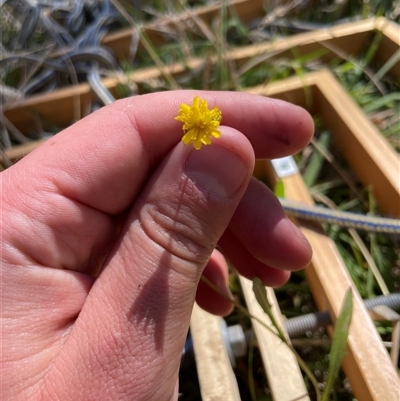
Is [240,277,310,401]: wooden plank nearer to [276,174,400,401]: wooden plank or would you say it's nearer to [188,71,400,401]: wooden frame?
[188,71,400,401]: wooden frame

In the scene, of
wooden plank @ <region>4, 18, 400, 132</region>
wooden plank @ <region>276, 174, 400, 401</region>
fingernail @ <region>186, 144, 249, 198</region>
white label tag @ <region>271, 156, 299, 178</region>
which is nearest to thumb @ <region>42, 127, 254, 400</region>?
fingernail @ <region>186, 144, 249, 198</region>

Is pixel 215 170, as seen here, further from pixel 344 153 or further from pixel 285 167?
pixel 344 153

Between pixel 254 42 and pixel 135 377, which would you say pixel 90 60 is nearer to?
pixel 254 42

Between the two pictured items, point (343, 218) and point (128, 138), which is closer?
point (128, 138)

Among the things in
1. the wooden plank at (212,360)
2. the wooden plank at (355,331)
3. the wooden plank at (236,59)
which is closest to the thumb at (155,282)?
the wooden plank at (212,360)

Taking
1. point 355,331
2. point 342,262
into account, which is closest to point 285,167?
point 342,262

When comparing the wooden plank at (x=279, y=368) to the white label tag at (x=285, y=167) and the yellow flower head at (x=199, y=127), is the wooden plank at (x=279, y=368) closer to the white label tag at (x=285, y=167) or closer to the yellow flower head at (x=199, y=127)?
the white label tag at (x=285, y=167)

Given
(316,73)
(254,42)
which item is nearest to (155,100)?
(316,73)
